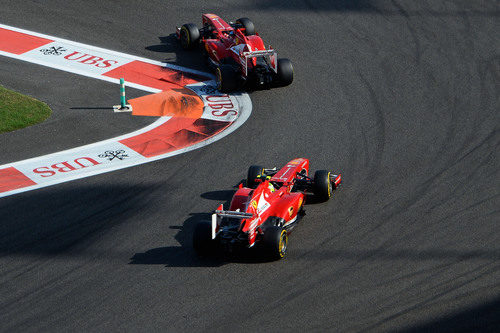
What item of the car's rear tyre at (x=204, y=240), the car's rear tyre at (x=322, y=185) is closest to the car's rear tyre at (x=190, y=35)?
the car's rear tyre at (x=322, y=185)

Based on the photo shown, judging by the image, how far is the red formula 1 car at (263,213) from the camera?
13.1 m

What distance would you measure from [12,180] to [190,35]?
30.6ft

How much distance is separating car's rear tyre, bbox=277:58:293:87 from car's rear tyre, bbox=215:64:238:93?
4.31 ft

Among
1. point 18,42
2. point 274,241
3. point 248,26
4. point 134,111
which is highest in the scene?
point 248,26

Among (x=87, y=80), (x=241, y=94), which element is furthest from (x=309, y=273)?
(x=87, y=80)

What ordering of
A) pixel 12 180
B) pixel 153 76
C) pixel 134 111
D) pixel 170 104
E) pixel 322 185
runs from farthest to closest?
pixel 153 76 < pixel 170 104 < pixel 134 111 < pixel 12 180 < pixel 322 185

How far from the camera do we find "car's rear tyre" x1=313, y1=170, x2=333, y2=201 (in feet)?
49.5

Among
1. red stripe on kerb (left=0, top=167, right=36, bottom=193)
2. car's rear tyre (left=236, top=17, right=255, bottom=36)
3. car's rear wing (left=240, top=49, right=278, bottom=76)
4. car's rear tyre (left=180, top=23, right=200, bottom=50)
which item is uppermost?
→ car's rear tyre (left=236, top=17, right=255, bottom=36)

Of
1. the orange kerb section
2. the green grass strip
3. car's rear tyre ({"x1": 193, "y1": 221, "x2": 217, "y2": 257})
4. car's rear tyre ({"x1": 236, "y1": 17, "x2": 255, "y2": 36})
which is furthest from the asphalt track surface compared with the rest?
car's rear tyre ({"x1": 236, "y1": 17, "x2": 255, "y2": 36})

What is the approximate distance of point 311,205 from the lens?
600 inches

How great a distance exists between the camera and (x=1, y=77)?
2233cm

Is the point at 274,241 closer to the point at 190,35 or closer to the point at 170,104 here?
the point at 170,104

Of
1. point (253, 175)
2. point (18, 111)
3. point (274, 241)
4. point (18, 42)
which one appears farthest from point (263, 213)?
point (18, 42)

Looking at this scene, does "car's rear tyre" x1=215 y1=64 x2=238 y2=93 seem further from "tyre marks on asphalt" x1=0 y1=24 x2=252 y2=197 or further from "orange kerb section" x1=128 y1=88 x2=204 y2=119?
"orange kerb section" x1=128 y1=88 x2=204 y2=119
